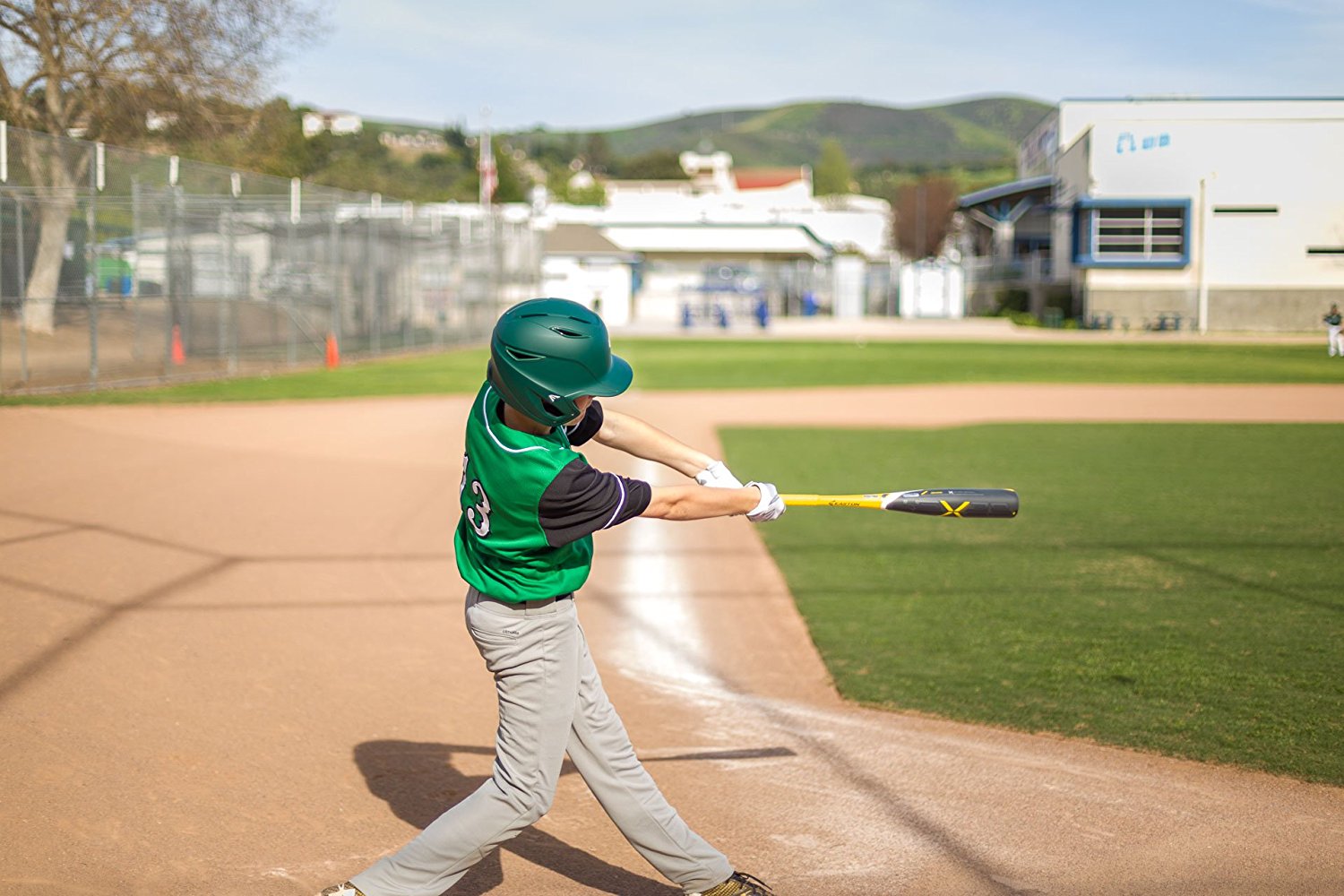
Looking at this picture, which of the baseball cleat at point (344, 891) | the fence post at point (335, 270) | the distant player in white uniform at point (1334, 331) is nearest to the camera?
the baseball cleat at point (344, 891)

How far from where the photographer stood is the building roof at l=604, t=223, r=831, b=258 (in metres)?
75.8

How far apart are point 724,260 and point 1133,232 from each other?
53.9 meters

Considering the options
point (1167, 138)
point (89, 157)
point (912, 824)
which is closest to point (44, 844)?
point (912, 824)

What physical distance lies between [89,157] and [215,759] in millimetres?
16409

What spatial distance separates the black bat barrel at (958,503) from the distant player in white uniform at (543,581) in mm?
498

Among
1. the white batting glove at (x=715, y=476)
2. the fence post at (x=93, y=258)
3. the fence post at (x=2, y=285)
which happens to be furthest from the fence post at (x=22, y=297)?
the white batting glove at (x=715, y=476)

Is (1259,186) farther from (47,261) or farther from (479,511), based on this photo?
(47,261)

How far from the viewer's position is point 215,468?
12.9 m

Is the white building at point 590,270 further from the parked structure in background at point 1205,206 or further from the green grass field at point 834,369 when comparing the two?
the parked structure in background at point 1205,206

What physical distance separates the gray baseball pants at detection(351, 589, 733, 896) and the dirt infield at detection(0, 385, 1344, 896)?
0.54 metres

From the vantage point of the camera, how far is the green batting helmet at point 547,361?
3.43 m

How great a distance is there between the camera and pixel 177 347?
22.9 metres

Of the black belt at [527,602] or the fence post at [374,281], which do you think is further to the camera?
the fence post at [374,281]

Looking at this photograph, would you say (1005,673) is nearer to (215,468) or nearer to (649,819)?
(649,819)
